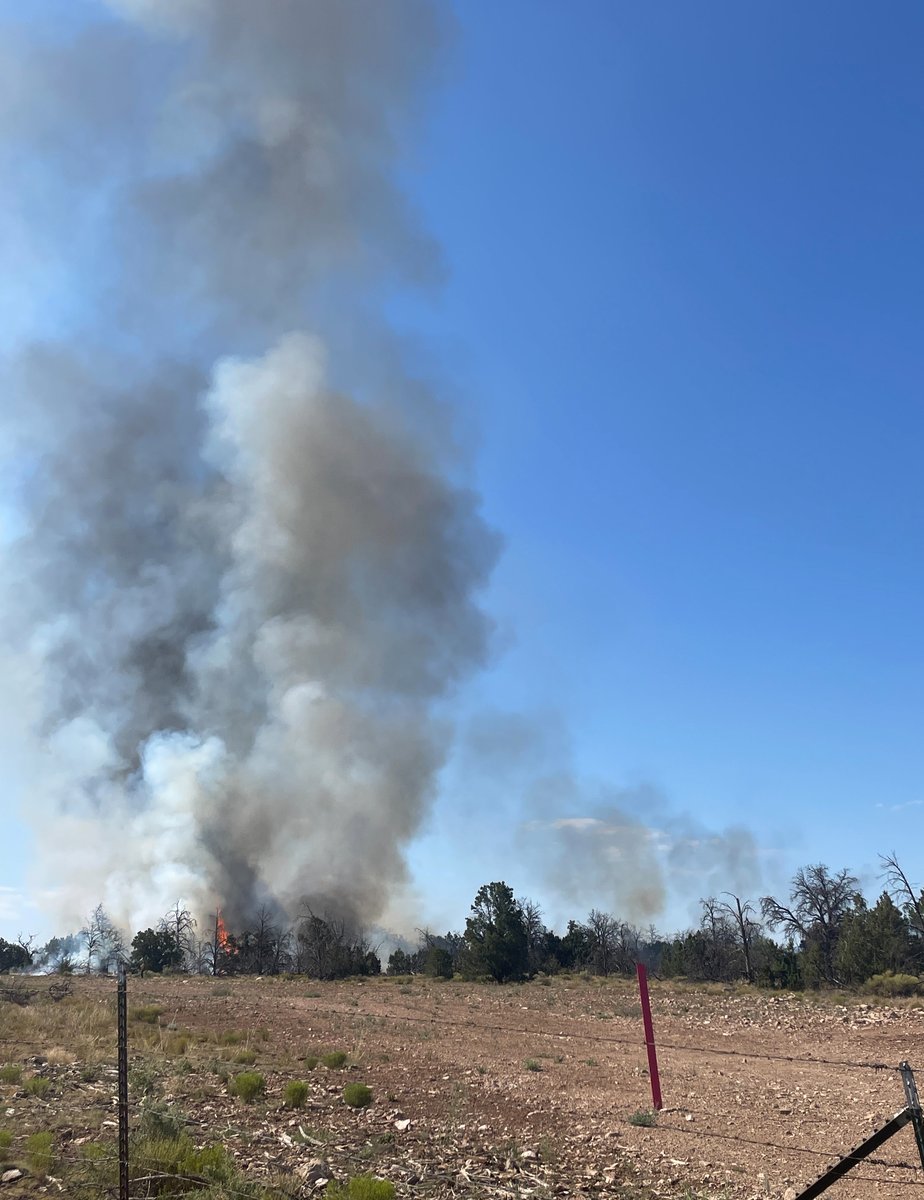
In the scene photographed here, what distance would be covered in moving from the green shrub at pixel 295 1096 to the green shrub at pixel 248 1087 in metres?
0.42

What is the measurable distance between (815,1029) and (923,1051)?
3781 mm

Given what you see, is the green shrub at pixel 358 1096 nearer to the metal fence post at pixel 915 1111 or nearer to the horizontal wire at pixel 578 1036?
the horizontal wire at pixel 578 1036

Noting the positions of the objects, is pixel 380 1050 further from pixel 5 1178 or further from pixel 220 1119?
pixel 5 1178

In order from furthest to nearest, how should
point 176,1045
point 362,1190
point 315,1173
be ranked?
point 176,1045 < point 315,1173 < point 362,1190

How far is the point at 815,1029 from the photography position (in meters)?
18.8

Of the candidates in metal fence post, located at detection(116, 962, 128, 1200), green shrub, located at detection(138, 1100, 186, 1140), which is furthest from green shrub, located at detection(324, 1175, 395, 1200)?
green shrub, located at detection(138, 1100, 186, 1140)

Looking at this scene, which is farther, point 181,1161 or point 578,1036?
point 578,1036

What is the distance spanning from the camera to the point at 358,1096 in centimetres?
1080

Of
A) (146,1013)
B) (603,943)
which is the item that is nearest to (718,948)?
(603,943)

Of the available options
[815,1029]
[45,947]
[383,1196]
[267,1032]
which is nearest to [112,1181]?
[383,1196]

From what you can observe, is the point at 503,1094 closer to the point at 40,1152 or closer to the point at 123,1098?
the point at 40,1152

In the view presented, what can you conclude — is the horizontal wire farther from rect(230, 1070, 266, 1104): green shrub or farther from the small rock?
the small rock

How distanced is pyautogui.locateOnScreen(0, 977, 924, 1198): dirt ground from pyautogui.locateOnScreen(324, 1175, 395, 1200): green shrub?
0.30 metres

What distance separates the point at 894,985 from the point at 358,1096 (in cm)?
2229
